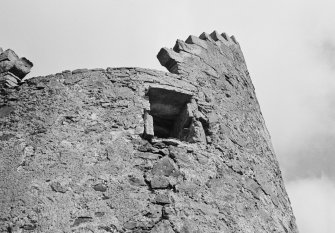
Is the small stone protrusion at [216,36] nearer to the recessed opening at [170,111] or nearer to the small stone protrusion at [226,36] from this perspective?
the small stone protrusion at [226,36]

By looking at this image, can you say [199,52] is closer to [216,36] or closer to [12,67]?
[216,36]

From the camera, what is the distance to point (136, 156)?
416cm

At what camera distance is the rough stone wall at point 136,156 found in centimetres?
376

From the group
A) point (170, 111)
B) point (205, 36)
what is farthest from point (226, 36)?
point (170, 111)

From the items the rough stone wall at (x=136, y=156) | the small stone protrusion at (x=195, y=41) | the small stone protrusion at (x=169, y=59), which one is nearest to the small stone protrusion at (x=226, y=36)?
the small stone protrusion at (x=195, y=41)

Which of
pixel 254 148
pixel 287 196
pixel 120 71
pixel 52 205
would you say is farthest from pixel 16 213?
pixel 287 196

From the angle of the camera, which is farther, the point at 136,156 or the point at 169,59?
the point at 169,59

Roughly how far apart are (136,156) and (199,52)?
188 cm

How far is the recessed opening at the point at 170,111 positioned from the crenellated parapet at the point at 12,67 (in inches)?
53.7

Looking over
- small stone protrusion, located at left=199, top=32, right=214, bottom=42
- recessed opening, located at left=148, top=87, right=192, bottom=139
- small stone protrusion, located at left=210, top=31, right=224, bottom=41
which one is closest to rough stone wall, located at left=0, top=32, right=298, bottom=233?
recessed opening, located at left=148, top=87, right=192, bottom=139

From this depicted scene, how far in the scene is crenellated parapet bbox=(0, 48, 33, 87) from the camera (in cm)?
488

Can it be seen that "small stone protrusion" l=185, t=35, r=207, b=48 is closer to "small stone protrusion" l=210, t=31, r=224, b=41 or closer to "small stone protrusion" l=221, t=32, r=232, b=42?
"small stone protrusion" l=210, t=31, r=224, b=41

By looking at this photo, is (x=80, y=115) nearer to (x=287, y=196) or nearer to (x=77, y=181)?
(x=77, y=181)

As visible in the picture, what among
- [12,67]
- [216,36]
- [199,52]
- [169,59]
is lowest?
[12,67]
